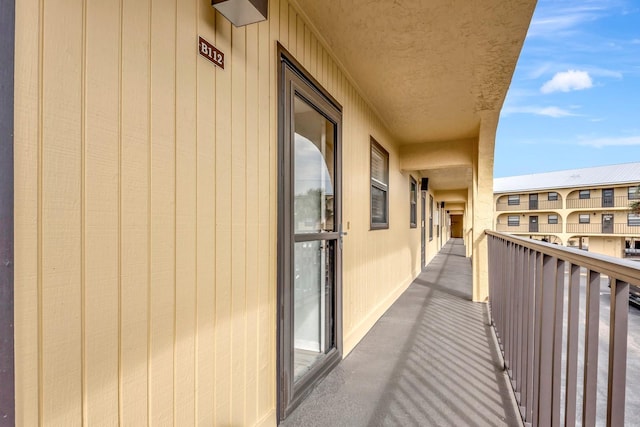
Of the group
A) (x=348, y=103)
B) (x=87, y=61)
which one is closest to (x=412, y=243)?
(x=348, y=103)

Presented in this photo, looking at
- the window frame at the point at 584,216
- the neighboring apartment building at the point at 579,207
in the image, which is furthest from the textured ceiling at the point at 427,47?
the window frame at the point at 584,216

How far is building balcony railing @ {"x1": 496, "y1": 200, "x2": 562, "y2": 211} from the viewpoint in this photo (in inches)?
826

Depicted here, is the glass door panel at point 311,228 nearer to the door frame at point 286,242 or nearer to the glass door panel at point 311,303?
the glass door panel at point 311,303

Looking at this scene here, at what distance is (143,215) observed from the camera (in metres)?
1.01

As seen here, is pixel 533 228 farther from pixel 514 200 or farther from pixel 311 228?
pixel 311 228

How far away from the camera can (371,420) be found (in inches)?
72.4

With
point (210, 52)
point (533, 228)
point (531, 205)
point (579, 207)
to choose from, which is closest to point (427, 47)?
point (210, 52)

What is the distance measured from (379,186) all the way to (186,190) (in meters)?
3.15

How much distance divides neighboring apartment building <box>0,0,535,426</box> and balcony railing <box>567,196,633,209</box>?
22.4 metres

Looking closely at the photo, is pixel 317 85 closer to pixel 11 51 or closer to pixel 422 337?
pixel 11 51

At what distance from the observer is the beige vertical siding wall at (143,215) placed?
757 millimetres

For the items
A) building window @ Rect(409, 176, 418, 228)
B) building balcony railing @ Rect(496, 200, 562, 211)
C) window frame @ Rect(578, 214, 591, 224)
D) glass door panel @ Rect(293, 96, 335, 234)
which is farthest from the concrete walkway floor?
building balcony railing @ Rect(496, 200, 562, 211)

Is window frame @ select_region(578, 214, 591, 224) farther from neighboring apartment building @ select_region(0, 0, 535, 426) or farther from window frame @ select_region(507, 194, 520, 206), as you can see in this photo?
neighboring apartment building @ select_region(0, 0, 535, 426)

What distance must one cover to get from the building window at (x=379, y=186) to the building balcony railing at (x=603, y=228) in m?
→ 21.9
